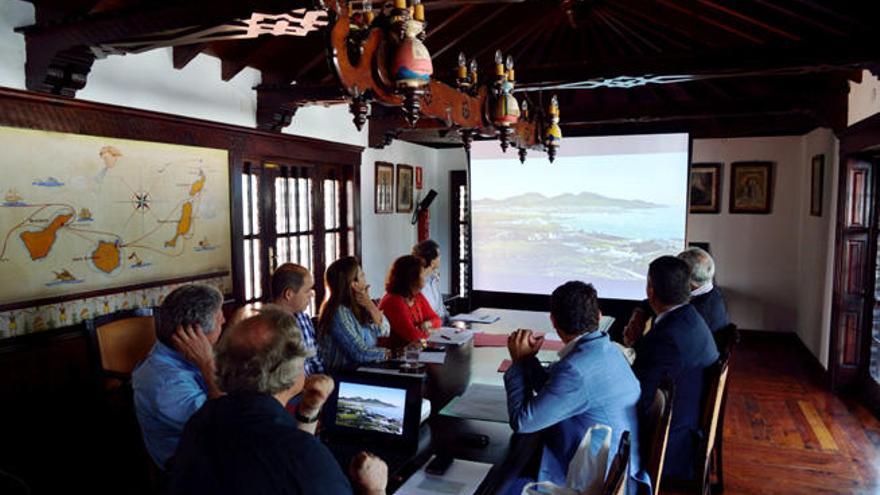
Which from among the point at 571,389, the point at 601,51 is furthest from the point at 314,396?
the point at 601,51

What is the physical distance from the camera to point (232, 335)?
1.31m

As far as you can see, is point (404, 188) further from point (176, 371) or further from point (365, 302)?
point (176, 371)

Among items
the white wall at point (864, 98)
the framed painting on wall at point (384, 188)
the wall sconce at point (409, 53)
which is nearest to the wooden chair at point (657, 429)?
the wall sconce at point (409, 53)

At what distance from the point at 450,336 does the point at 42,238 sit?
85.4 inches

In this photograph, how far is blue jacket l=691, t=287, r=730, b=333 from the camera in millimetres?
3066

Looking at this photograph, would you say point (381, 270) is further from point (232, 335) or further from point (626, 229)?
point (232, 335)

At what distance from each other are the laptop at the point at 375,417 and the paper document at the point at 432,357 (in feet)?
3.06

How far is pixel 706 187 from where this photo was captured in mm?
6977

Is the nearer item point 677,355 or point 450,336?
point 677,355

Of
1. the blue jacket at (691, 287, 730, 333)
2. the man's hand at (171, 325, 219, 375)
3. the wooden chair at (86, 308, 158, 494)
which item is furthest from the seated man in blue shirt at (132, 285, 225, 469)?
the blue jacket at (691, 287, 730, 333)

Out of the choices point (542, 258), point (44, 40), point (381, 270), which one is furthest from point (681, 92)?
point (44, 40)

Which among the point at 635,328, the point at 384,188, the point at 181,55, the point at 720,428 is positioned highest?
the point at 181,55

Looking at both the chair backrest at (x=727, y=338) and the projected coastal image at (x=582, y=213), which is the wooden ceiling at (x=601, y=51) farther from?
the chair backrest at (x=727, y=338)

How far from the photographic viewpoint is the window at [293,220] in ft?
14.4
